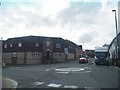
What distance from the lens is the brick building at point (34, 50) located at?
69.5 meters

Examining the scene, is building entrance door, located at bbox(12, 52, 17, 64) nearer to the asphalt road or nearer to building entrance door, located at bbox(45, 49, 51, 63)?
building entrance door, located at bbox(45, 49, 51, 63)

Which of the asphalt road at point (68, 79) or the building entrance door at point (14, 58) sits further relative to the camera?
the building entrance door at point (14, 58)

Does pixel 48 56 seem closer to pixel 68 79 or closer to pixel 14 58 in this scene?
pixel 14 58

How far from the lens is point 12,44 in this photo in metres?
74.2

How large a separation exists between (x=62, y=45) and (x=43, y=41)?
8.88m

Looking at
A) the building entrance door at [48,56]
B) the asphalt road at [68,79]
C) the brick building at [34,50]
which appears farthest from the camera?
the building entrance door at [48,56]

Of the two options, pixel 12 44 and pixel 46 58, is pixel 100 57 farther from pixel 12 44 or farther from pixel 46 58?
pixel 12 44

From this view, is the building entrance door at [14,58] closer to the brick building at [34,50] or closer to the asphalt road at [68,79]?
the brick building at [34,50]

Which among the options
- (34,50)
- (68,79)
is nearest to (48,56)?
(34,50)

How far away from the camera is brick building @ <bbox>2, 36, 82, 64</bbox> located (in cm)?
6950

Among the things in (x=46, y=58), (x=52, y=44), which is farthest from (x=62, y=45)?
(x=46, y=58)

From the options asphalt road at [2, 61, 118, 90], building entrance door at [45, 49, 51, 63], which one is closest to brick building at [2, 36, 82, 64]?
building entrance door at [45, 49, 51, 63]

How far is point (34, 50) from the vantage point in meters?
69.9

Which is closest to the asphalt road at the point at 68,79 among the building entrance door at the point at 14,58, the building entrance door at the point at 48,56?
the building entrance door at the point at 48,56
